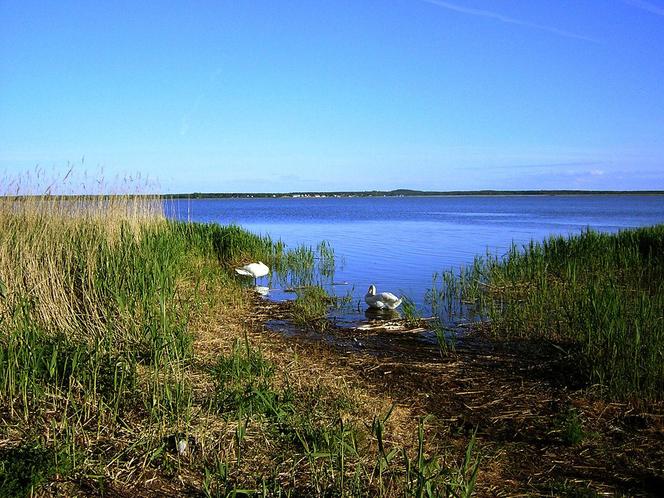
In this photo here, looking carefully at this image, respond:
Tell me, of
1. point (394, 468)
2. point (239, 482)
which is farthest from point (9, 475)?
point (394, 468)

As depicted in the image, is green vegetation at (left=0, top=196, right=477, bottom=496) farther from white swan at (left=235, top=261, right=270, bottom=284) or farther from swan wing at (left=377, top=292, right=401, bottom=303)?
white swan at (left=235, top=261, right=270, bottom=284)

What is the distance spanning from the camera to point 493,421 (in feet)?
17.0

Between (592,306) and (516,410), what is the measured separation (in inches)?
67.9

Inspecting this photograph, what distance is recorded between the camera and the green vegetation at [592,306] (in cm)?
569

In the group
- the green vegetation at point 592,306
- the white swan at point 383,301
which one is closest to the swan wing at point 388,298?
the white swan at point 383,301

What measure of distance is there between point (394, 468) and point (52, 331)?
12.9 ft

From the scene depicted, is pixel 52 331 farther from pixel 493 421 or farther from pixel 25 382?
pixel 493 421

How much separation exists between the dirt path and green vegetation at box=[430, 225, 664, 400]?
0.30m

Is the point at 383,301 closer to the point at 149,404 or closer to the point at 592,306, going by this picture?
the point at 592,306

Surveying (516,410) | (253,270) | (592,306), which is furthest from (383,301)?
(516,410)

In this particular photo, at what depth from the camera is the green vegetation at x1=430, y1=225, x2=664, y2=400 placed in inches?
224

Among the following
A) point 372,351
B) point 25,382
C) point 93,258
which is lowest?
point 372,351

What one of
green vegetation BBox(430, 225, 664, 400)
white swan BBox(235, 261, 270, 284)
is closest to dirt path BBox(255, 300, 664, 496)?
green vegetation BBox(430, 225, 664, 400)

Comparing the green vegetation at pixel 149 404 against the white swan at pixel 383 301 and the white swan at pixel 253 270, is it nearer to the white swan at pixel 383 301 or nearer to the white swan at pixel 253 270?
the white swan at pixel 383 301
